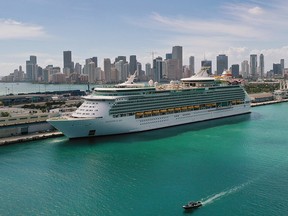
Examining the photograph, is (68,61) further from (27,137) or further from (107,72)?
(27,137)

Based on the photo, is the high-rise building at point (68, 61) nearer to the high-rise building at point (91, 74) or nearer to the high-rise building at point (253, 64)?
the high-rise building at point (91, 74)

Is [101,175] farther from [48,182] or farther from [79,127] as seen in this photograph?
[79,127]

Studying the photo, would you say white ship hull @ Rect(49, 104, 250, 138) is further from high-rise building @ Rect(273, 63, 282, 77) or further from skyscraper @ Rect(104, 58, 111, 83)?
high-rise building @ Rect(273, 63, 282, 77)

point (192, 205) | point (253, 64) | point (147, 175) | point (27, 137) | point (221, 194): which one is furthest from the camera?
point (253, 64)

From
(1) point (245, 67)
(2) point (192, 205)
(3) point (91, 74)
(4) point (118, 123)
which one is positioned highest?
(1) point (245, 67)

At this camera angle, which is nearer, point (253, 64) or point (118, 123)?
point (118, 123)

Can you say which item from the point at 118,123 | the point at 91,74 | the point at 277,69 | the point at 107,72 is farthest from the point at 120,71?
the point at 118,123

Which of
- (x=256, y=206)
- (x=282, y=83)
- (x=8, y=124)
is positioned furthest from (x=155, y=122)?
(x=282, y=83)
